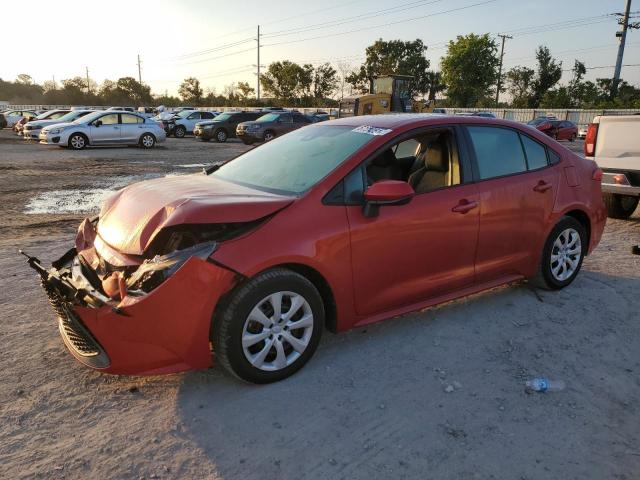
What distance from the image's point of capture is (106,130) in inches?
779

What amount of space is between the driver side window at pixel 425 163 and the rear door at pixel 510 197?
0.67 feet

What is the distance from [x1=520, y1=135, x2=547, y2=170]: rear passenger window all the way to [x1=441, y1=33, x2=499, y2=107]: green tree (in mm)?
64137

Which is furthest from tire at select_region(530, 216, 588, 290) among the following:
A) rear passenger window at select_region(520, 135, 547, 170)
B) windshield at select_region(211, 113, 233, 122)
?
windshield at select_region(211, 113, 233, 122)

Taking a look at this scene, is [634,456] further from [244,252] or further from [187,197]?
[187,197]

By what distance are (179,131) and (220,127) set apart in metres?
5.27

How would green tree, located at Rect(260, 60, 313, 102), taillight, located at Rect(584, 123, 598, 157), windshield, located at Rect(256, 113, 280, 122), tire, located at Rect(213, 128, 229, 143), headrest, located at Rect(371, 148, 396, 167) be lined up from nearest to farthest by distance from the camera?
1. headrest, located at Rect(371, 148, 396, 167)
2. taillight, located at Rect(584, 123, 598, 157)
3. windshield, located at Rect(256, 113, 280, 122)
4. tire, located at Rect(213, 128, 229, 143)
5. green tree, located at Rect(260, 60, 313, 102)

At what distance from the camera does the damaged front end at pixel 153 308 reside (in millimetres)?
2723

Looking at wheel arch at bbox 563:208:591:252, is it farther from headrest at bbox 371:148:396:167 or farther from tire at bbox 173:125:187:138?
tire at bbox 173:125:187:138

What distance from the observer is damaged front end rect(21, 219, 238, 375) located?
2.72 m

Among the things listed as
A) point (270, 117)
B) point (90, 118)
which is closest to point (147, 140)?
point (90, 118)

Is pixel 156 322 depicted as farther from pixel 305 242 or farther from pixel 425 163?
pixel 425 163

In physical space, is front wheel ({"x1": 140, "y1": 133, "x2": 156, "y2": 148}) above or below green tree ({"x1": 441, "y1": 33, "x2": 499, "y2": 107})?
below

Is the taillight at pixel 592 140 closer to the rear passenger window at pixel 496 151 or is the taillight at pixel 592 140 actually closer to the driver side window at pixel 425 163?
the rear passenger window at pixel 496 151

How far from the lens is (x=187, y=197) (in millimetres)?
3191
